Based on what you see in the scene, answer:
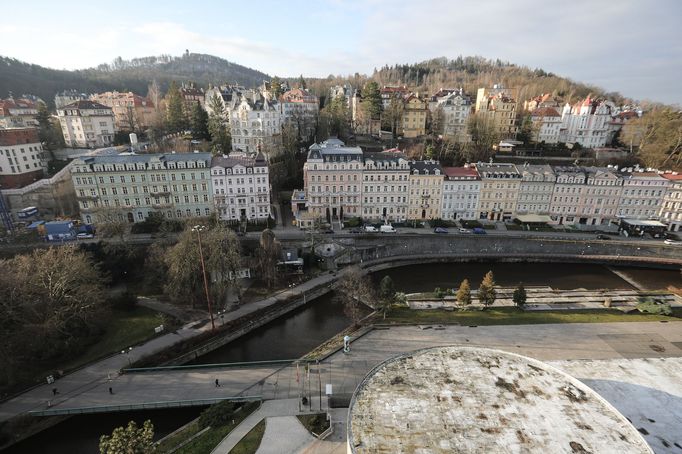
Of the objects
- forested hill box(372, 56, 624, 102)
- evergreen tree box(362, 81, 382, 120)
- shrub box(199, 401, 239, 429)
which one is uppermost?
forested hill box(372, 56, 624, 102)

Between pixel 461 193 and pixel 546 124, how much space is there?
4203 cm

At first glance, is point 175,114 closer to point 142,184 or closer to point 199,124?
point 199,124

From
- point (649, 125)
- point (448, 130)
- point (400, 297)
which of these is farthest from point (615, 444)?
point (649, 125)

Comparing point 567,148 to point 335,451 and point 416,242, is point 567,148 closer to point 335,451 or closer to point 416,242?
point 416,242

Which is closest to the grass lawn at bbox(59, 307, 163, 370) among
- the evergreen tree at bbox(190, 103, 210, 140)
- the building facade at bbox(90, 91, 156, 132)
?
the evergreen tree at bbox(190, 103, 210, 140)

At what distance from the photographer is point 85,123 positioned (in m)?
76.4

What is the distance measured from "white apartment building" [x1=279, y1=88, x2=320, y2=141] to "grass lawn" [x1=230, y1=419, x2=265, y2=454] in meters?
69.3

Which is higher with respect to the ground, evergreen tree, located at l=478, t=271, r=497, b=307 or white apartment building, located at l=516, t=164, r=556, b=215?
white apartment building, located at l=516, t=164, r=556, b=215

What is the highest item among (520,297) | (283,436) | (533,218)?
(533,218)

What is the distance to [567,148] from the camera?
270 feet

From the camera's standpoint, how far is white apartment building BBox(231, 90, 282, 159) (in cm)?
7131

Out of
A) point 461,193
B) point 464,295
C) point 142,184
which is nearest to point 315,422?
point 464,295

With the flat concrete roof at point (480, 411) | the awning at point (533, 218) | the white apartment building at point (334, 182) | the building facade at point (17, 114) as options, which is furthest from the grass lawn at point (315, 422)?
the building facade at point (17, 114)

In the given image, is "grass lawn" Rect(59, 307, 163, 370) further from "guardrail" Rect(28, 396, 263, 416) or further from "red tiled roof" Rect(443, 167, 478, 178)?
"red tiled roof" Rect(443, 167, 478, 178)
